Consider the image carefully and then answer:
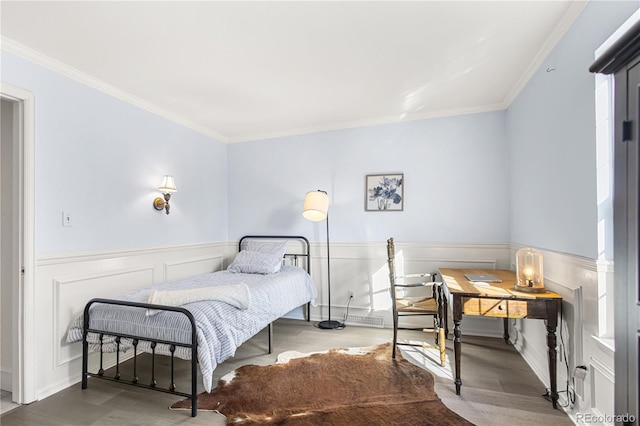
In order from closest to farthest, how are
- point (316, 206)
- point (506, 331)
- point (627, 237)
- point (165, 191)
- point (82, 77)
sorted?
point (627, 237) < point (82, 77) < point (506, 331) < point (165, 191) < point (316, 206)

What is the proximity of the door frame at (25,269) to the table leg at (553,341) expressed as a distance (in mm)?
3697

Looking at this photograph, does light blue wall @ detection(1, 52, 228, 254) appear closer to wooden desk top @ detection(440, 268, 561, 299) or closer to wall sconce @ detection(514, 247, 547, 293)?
→ wooden desk top @ detection(440, 268, 561, 299)

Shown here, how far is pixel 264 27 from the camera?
2166mm

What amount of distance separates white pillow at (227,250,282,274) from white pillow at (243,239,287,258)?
10 centimetres

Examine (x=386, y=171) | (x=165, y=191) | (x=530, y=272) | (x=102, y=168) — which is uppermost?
(x=386, y=171)

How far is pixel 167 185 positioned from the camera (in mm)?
3508

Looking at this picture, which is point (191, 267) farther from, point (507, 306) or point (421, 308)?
point (507, 306)

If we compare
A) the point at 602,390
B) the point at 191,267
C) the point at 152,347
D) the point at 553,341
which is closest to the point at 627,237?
the point at 602,390

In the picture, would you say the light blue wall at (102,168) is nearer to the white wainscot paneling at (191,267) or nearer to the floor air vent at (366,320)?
the white wainscot paneling at (191,267)

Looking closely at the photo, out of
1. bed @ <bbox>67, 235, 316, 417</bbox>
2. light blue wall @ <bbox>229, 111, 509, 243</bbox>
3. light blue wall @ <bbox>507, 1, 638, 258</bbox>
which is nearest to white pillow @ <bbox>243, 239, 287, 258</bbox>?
light blue wall @ <bbox>229, 111, 509, 243</bbox>

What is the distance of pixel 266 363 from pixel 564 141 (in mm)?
2939

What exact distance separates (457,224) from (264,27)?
290cm

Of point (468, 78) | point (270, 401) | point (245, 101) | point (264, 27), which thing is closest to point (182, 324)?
point (270, 401)

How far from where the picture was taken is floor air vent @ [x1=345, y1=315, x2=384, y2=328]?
4008 mm
